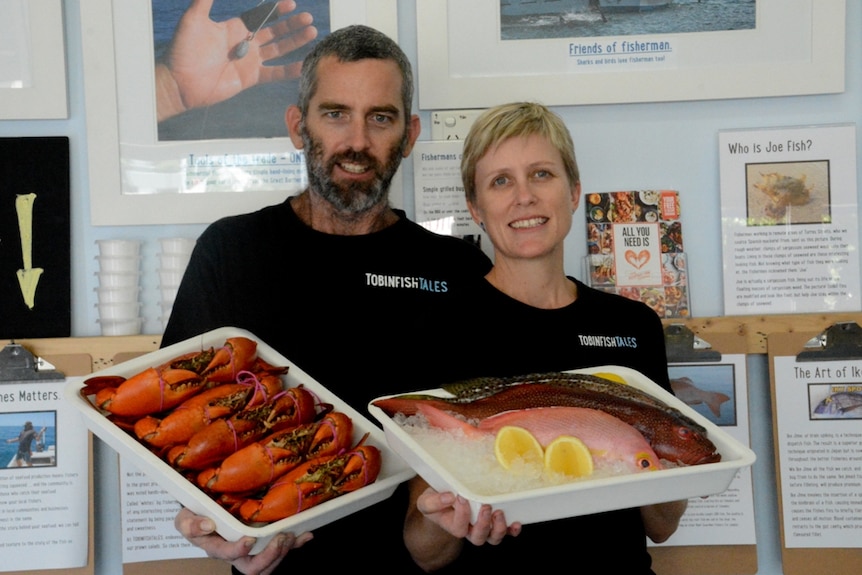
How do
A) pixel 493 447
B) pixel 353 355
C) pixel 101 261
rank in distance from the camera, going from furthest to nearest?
pixel 101 261 → pixel 353 355 → pixel 493 447

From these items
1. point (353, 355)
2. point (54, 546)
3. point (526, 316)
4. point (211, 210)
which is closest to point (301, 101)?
point (211, 210)

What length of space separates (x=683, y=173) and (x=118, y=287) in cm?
123

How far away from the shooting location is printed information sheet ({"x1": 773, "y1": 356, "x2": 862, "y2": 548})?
5.15 ft

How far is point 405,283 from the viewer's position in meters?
1.41

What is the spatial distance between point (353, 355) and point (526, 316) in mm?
356

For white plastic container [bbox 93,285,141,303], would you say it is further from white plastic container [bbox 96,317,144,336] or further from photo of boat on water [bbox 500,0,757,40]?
photo of boat on water [bbox 500,0,757,40]

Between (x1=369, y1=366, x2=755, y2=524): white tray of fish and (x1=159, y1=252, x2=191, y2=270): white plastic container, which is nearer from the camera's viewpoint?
(x1=369, y1=366, x2=755, y2=524): white tray of fish

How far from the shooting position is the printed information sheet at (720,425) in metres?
1.57

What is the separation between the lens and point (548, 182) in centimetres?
121

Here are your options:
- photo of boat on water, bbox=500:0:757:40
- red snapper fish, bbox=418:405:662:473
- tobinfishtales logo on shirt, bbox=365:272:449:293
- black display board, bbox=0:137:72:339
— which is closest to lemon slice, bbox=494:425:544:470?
red snapper fish, bbox=418:405:662:473

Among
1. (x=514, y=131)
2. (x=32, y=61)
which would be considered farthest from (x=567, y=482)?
(x=32, y=61)

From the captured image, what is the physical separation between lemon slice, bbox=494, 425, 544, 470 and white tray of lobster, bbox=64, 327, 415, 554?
8.7 inches

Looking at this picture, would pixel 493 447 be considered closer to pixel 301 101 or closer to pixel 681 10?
pixel 301 101

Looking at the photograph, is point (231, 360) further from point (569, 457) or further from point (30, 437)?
point (30, 437)
